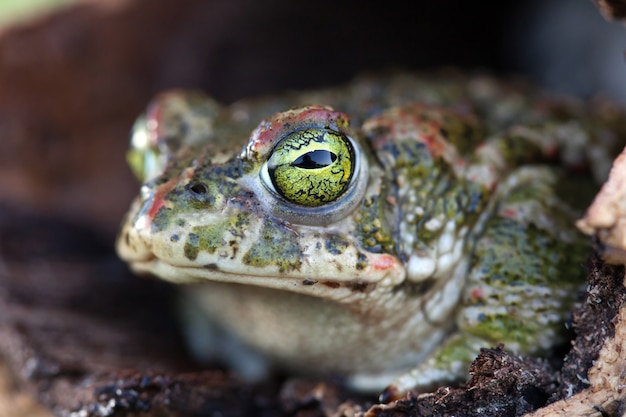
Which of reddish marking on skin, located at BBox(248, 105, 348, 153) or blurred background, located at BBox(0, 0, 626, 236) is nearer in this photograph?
reddish marking on skin, located at BBox(248, 105, 348, 153)

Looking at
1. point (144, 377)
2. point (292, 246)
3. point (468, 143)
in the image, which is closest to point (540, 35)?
point (468, 143)

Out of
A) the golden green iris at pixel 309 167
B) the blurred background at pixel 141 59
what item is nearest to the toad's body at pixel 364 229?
the golden green iris at pixel 309 167

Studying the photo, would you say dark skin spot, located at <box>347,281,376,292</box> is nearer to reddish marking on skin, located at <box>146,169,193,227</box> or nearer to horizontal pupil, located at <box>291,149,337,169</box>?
horizontal pupil, located at <box>291,149,337,169</box>

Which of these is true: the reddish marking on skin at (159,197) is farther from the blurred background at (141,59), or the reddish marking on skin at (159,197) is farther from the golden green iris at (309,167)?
the blurred background at (141,59)

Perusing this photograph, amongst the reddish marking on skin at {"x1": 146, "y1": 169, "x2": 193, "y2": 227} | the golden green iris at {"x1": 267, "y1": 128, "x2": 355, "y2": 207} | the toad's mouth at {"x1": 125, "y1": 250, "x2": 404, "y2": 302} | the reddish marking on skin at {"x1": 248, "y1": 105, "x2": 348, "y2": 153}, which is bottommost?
the toad's mouth at {"x1": 125, "y1": 250, "x2": 404, "y2": 302}

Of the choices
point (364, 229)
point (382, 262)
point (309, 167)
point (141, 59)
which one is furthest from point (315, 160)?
point (141, 59)

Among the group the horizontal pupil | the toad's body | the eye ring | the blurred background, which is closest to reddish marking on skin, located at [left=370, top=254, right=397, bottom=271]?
the toad's body

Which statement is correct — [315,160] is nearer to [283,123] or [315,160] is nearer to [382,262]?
[283,123]
